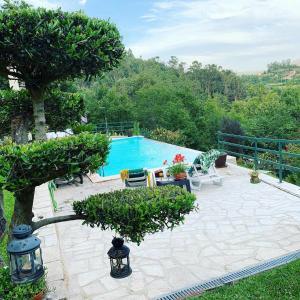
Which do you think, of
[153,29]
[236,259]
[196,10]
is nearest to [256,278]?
[236,259]

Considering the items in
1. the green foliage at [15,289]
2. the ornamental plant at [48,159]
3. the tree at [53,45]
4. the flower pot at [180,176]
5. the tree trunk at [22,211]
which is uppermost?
the tree at [53,45]

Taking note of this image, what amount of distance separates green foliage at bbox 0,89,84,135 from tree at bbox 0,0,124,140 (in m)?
0.72

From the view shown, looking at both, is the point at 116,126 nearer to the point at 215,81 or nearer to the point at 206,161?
the point at 206,161

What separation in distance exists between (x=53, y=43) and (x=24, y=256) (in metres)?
1.79

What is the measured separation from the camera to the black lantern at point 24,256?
274 cm

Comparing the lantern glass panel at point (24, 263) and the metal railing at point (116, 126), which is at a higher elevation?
the lantern glass panel at point (24, 263)

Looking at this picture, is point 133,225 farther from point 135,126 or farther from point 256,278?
point 135,126

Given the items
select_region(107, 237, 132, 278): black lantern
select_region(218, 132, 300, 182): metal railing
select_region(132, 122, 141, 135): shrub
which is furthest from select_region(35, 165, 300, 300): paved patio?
select_region(132, 122, 141, 135): shrub

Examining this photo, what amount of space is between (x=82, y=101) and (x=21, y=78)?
3.95ft

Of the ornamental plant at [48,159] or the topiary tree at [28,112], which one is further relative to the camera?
the topiary tree at [28,112]

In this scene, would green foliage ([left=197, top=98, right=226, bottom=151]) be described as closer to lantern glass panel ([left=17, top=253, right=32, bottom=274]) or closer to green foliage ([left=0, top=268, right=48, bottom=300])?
green foliage ([left=0, top=268, right=48, bottom=300])

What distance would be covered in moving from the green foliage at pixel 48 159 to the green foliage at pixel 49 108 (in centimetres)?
132

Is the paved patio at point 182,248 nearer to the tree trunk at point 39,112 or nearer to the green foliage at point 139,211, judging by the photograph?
the green foliage at point 139,211

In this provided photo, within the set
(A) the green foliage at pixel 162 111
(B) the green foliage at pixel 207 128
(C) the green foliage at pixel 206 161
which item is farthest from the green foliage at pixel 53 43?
(B) the green foliage at pixel 207 128
